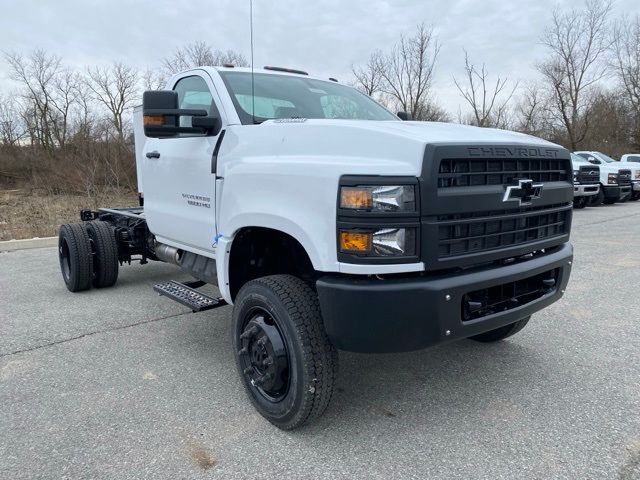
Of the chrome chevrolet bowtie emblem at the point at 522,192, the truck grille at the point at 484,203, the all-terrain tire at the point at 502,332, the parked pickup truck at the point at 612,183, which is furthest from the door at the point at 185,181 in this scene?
the parked pickup truck at the point at 612,183

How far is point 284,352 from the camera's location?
105 inches

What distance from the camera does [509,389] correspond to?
321cm

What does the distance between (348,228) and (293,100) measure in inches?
66.6

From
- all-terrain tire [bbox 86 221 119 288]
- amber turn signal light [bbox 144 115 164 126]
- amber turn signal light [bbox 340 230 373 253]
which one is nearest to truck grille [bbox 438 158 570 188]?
amber turn signal light [bbox 340 230 373 253]

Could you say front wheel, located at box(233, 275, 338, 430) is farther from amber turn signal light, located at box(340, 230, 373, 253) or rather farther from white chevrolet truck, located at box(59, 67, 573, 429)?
amber turn signal light, located at box(340, 230, 373, 253)

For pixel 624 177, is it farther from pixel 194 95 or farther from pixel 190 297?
pixel 190 297

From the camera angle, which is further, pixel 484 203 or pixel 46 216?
pixel 46 216

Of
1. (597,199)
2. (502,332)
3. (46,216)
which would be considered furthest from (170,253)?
(597,199)

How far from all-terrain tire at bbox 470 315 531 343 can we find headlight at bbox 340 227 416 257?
177 centimetres

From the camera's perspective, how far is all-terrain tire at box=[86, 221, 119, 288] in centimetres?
566

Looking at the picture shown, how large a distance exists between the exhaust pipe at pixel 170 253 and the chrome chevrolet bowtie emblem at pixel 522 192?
2.84 m

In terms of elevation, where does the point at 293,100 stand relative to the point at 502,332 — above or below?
above

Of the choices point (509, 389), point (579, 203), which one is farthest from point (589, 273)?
point (579, 203)

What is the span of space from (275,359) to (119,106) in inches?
1554
